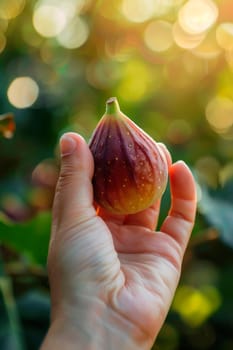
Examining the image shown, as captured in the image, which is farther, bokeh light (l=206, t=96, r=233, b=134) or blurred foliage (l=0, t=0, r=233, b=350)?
bokeh light (l=206, t=96, r=233, b=134)

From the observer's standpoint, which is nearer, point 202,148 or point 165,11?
point 202,148

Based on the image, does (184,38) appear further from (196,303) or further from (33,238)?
(33,238)

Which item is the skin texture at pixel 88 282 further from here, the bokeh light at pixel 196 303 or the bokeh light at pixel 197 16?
the bokeh light at pixel 197 16

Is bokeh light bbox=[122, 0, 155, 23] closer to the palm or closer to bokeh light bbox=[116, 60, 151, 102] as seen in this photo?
bokeh light bbox=[116, 60, 151, 102]

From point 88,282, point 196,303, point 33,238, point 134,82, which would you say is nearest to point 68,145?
point 88,282

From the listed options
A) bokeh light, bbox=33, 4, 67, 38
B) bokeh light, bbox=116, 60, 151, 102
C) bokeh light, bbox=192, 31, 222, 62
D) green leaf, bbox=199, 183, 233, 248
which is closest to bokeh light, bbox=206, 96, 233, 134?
bokeh light, bbox=192, 31, 222, 62

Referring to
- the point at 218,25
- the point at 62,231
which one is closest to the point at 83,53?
the point at 218,25

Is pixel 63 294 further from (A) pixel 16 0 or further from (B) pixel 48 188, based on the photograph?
(A) pixel 16 0
